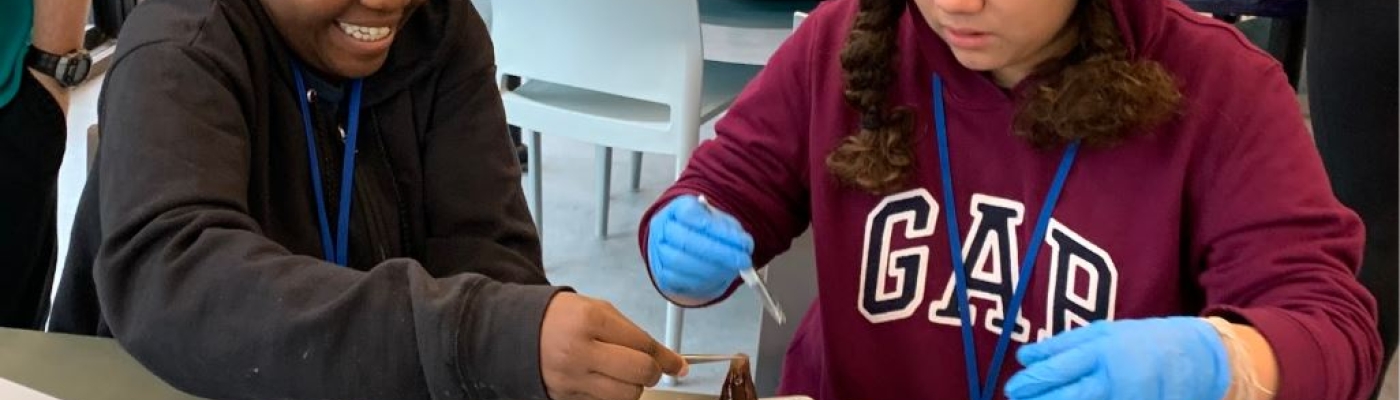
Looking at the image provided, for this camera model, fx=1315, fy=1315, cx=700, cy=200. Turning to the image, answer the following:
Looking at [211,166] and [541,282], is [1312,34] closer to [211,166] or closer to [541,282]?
[541,282]

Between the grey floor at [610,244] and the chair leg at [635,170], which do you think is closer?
the grey floor at [610,244]

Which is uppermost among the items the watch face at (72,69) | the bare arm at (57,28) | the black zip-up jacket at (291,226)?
the black zip-up jacket at (291,226)

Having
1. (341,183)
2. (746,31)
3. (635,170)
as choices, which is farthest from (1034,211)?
(635,170)

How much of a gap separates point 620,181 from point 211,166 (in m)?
2.37

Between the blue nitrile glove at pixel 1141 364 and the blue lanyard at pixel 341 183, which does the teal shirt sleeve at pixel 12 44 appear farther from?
the blue nitrile glove at pixel 1141 364

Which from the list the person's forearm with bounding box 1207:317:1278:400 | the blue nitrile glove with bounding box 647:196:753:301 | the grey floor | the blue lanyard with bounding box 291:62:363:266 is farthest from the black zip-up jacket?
the grey floor

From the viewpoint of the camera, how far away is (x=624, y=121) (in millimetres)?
2141

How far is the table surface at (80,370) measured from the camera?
3.06 ft

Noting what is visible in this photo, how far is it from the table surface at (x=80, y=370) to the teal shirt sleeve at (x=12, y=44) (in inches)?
21.0

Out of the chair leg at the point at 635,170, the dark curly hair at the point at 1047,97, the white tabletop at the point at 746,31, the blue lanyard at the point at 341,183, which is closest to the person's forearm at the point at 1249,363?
the dark curly hair at the point at 1047,97

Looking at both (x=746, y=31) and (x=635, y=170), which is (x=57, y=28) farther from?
(x=635, y=170)

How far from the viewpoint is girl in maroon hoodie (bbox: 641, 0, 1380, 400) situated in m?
0.89

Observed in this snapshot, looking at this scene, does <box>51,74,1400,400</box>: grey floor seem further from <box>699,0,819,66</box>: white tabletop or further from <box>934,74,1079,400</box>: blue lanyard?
<box>934,74,1079,400</box>: blue lanyard

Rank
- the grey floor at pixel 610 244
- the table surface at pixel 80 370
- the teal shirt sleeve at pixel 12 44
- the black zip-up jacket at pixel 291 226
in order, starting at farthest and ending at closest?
the grey floor at pixel 610 244 < the teal shirt sleeve at pixel 12 44 < the table surface at pixel 80 370 < the black zip-up jacket at pixel 291 226
